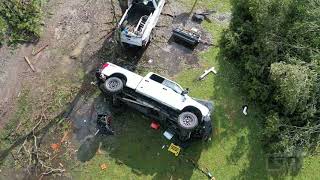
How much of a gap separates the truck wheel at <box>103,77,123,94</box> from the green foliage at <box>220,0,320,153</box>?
4739 millimetres

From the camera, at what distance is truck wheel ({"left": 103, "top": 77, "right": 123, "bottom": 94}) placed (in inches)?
638

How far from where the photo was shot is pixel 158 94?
16188mm

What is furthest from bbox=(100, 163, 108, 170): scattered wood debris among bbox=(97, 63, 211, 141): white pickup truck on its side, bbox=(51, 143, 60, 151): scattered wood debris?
bbox=(97, 63, 211, 141): white pickup truck on its side

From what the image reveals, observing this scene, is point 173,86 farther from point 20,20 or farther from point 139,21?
point 20,20

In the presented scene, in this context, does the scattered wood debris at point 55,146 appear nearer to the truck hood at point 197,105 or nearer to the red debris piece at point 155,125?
the red debris piece at point 155,125

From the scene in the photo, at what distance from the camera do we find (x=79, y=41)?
1891 cm

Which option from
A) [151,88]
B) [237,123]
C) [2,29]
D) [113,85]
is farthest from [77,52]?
[237,123]

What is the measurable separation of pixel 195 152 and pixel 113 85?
3.73 meters

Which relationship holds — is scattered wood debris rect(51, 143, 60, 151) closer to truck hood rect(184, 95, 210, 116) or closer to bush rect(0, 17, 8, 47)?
truck hood rect(184, 95, 210, 116)

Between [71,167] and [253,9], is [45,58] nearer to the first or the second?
[71,167]

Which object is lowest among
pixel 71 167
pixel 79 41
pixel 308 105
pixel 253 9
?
pixel 71 167

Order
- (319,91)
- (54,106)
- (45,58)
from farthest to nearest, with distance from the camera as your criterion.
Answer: (45,58), (54,106), (319,91)

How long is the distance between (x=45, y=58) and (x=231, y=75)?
24.2ft

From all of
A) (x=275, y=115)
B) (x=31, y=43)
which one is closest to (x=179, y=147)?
(x=275, y=115)
